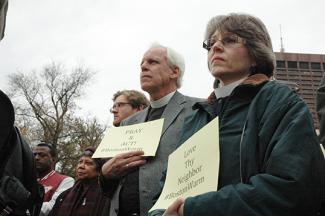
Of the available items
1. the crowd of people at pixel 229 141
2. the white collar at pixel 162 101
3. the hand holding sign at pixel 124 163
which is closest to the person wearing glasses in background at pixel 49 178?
the crowd of people at pixel 229 141

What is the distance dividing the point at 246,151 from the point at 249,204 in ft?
0.87

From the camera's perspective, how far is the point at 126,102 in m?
4.10

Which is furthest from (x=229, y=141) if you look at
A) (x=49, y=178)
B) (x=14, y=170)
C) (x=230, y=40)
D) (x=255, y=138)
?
(x=49, y=178)

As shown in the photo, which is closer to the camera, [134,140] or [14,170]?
[14,170]

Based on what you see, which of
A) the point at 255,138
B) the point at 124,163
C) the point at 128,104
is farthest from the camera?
the point at 128,104

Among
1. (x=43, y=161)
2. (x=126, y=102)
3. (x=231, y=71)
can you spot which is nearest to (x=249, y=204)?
(x=231, y=71)

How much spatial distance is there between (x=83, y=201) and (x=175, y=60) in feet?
5.35

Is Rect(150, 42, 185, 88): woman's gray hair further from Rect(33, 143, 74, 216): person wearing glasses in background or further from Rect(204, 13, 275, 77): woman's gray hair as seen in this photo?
Rect(33, 143, 74, 216): person wearing glasses in background

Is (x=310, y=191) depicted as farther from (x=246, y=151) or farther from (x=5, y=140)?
(x=5, y=140)

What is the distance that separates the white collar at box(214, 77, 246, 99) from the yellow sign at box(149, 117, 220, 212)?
0.35 metres

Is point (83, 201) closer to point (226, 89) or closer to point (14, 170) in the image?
point (14, 170)

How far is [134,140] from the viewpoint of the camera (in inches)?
112

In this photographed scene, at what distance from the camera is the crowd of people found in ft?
5.06

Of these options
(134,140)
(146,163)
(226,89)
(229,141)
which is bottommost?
(146,163)
